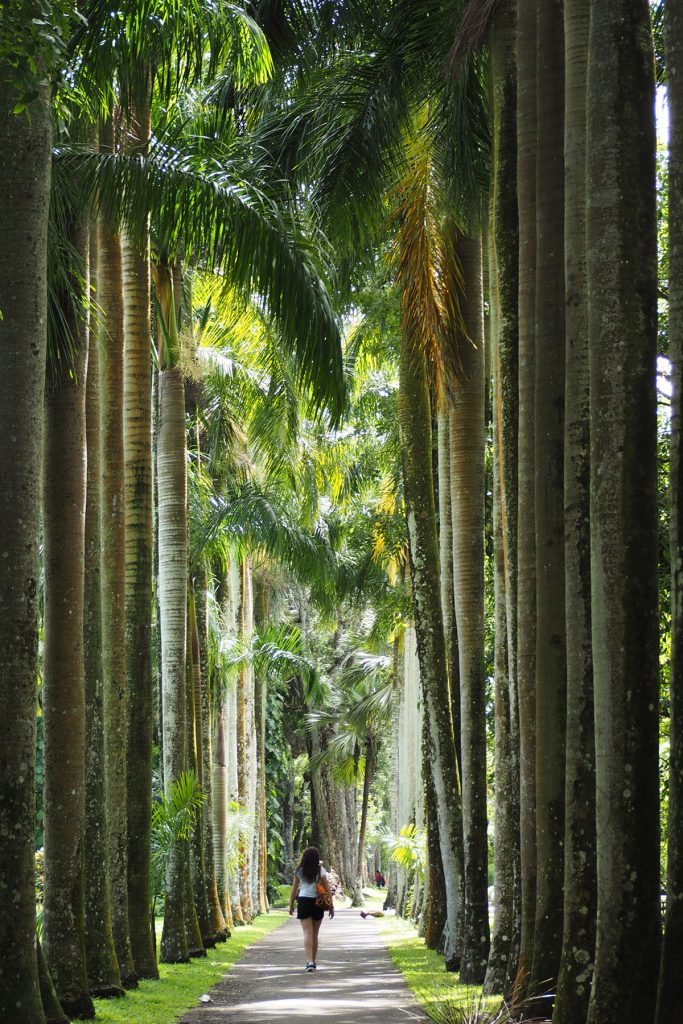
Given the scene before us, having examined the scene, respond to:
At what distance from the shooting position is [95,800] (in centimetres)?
1220

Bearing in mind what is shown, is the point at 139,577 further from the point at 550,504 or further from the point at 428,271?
the point at 550,504

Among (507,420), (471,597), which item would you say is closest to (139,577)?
(471,597)

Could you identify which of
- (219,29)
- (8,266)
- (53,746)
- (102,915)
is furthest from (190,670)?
(8,266)

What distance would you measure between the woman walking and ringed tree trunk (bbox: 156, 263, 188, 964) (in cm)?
166

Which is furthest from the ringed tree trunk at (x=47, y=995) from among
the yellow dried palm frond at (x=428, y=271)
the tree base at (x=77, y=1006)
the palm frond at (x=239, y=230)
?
the yellow dried palm frond at (x=428, y=271)

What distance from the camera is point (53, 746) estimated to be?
35.6ft

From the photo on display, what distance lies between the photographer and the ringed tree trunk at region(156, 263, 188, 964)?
17141 millimetres

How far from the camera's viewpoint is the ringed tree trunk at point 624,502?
23.2 ft

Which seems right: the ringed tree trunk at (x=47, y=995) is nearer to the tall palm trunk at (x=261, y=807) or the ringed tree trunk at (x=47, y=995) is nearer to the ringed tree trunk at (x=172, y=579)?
the ringed tree trunk at (x=172, y=579)

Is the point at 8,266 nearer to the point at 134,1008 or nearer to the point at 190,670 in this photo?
the point at 134,1008

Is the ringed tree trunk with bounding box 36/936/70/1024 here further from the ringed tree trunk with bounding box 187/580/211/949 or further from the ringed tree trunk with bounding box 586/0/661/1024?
the ringed tree trunk with bounding box 187/580/211/949

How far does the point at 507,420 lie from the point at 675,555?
17.0 ft

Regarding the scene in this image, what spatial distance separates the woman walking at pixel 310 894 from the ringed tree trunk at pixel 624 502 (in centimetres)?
969

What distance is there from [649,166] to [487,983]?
7671 millimetres
